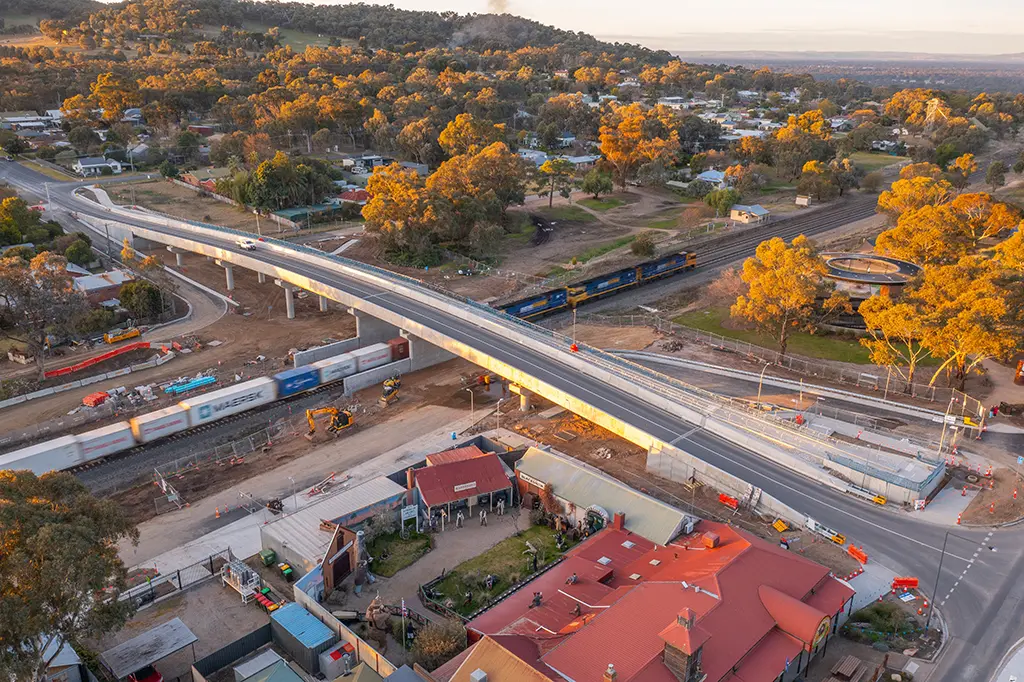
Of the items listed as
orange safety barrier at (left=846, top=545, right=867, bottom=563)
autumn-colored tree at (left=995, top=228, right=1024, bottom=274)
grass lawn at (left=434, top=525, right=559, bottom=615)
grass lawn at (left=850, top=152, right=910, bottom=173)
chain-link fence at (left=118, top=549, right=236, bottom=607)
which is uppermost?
autumn-colored tree at (left=995, top=228, right=1024, bottom=274)

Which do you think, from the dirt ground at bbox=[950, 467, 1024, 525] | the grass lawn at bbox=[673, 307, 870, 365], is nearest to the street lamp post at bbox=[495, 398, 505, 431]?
the grass lawn at bbox=[673, 307, 870, 365]

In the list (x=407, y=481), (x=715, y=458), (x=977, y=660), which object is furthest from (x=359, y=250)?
(x=977, y=660)

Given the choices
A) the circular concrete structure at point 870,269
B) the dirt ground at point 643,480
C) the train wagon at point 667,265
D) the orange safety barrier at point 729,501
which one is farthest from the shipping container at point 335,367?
the circular concrete structure at point 870,269

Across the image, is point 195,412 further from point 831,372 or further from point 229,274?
point 831,372

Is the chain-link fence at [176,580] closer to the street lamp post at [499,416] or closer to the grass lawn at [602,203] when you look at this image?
the street lamp post at [499,416]

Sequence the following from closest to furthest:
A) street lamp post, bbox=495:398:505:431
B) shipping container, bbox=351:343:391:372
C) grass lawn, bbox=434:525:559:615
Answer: grass lawn, bbox=434:525:559:615, street lamp post, bbox=495:398:505:431, shipping container, bbox=351:343:391:372

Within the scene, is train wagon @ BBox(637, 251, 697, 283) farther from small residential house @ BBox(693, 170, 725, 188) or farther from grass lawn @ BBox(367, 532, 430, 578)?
grass lawn @ BBox(367, 532, 430, 578)
